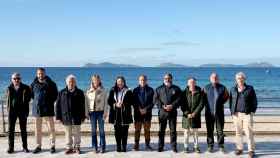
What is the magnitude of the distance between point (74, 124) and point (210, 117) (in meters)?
2.72

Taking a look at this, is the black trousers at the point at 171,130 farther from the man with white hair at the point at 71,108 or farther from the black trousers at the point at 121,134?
the man with white hair at the point at 71,108

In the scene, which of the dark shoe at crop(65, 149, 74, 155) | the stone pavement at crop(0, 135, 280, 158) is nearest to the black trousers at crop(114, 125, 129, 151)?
the stone pavement at crop(0, 135, 280, 158)

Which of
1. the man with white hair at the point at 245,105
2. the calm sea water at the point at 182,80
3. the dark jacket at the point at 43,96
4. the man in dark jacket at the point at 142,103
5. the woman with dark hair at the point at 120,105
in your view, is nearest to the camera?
the man with white hair at the point at 245,105

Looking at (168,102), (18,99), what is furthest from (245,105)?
(18,99)

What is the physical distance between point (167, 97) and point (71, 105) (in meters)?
1.92

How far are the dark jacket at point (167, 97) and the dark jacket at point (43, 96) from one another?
2.09 m

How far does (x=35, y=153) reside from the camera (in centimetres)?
971

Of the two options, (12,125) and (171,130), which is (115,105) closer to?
(171,130)

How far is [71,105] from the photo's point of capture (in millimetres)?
9625

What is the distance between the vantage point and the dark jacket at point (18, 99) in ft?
31.9

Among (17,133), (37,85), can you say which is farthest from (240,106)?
(17,133)

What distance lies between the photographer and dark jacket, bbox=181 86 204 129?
9716 millimetres

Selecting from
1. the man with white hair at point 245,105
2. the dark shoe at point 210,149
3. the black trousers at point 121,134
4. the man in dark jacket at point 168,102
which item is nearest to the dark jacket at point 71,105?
the black trousers at point 121,134

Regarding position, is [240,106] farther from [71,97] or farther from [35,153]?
[35,153]
